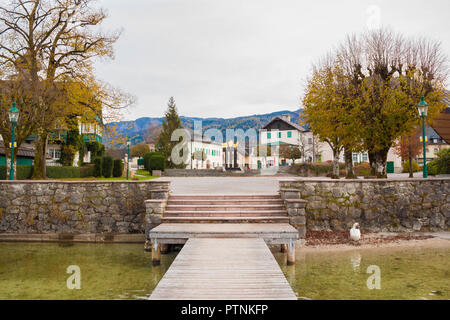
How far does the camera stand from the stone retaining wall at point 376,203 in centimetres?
1241

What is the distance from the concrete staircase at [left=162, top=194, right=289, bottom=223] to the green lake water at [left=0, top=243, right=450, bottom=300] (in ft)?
4.25

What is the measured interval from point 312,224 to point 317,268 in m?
3.97

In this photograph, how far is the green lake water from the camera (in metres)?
6.88

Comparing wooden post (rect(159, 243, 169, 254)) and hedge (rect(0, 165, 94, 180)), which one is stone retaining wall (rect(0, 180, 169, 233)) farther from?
hedge (rect(0, 165, 94, 180))

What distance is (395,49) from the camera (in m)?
20.3

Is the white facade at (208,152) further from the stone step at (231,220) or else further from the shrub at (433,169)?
the stone step at (231,220)

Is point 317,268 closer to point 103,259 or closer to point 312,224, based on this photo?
point 312,224

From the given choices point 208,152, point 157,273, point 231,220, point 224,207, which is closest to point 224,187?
point 224,207

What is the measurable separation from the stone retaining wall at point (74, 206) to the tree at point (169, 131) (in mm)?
34065

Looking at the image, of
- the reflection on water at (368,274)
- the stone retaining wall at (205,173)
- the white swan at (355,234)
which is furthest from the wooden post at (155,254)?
the stone retaining wall at (205,173)

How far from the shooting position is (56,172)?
29.2 metres

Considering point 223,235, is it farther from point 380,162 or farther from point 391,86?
point 391,86

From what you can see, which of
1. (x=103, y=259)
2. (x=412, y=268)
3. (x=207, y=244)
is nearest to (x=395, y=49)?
(x=412, y=268)

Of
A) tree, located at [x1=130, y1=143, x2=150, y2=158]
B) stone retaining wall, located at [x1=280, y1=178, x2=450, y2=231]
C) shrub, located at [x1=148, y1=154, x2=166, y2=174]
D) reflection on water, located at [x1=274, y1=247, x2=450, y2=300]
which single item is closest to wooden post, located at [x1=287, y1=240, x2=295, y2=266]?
reflection on water, located at [x1=274, y1=247, x2=450, y2=300]
